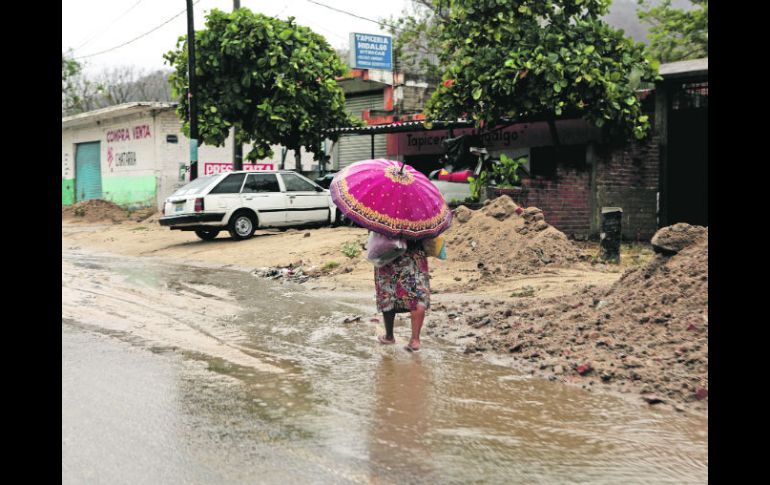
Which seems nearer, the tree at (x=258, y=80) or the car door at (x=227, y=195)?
the car door at (x=227, y=195)

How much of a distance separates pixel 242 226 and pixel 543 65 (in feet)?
24.9

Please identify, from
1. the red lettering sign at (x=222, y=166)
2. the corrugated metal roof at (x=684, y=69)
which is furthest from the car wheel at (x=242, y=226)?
the red lettering sign at (x=222, y=166)

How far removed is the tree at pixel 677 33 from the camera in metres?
29.1

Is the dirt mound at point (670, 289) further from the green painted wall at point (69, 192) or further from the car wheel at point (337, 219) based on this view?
the green painted wall at point (69, 192)

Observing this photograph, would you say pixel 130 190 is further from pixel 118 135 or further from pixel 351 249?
pixel 351 249

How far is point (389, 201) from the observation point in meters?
7.00

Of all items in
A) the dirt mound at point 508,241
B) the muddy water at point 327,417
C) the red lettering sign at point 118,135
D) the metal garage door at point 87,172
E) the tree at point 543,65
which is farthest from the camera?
the metal garage door at point 87,172

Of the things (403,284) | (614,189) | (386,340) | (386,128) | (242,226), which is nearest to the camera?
(403,284)

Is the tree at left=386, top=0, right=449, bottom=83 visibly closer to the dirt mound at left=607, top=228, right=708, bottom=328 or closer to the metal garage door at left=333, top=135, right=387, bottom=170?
the metal garage door at left=333, top=135, right=387, bottom=170

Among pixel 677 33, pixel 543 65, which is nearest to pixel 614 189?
pixel 543 65

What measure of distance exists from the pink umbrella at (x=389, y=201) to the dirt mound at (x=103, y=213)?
2340cm
